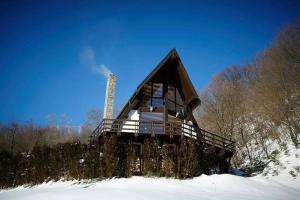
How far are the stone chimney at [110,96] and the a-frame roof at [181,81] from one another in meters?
6.73

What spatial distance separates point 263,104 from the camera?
24.4 meters

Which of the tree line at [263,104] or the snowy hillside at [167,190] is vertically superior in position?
the tree line at [263,104]

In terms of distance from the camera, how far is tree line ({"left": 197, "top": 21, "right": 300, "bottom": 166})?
22.4 meters

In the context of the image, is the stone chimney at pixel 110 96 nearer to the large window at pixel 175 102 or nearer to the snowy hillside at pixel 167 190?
the large window at pixel 175 102

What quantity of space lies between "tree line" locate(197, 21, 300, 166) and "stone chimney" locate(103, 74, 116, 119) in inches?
538

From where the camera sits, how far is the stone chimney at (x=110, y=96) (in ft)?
89.1

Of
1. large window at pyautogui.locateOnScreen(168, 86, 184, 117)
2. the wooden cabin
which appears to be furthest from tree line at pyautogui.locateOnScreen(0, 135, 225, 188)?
large window at pyautogui.locateOnScreen(168, 86, 184, 117)

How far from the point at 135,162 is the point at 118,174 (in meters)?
1.15

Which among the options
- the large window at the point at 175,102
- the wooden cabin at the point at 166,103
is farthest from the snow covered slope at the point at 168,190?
the large window at the point at 175,102

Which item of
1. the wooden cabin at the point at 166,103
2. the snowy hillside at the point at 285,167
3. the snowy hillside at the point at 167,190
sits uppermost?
the wooden cabin at the point at 166,103

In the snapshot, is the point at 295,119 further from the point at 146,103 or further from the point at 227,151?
the point at 146,103

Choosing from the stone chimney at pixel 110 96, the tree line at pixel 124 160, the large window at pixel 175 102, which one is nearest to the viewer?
the tree line at pixel 124 160

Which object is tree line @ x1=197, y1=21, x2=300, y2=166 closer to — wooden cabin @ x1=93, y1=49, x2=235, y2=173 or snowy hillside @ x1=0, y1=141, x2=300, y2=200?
wooden cabin @ x1=93, y1=49, x2=235, y2=173

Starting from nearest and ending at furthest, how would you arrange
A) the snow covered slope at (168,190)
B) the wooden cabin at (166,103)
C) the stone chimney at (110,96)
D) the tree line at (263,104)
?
the snow covered slope at (168,190) → the wooden cabin at (166,103) → the tree line at (263,104) → the stone chimney at (110,96)
